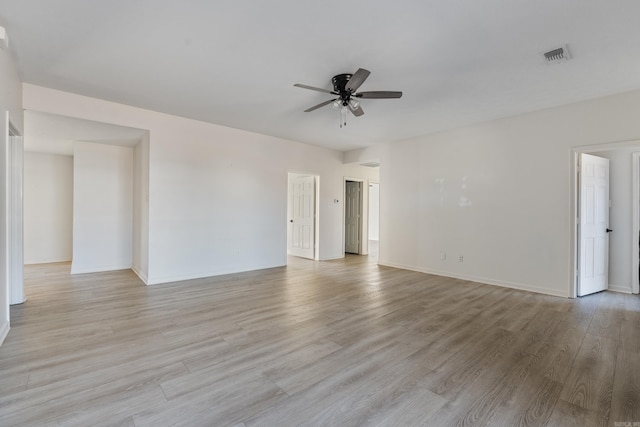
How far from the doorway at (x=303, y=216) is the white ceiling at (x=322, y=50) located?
3059 mm

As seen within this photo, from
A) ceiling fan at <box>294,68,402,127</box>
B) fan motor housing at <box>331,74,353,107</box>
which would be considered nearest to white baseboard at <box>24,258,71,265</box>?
ceiling fan at <box>294,68,402,127</box>

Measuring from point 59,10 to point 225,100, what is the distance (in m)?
1.91

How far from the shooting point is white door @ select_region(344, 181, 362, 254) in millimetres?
8164

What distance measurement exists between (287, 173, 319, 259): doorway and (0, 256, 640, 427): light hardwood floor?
312 cm

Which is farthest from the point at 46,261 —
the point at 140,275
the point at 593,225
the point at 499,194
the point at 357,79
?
the point at 593,225

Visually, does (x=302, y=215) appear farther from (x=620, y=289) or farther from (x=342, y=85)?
(x=620, y=289)

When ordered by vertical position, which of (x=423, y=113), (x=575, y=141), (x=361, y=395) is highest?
(x=423, y=113)

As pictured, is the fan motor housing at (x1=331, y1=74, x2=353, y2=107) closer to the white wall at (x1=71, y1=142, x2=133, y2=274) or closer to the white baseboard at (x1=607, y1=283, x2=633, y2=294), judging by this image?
the white wall at (x1=71, y1=142, x2=133, y2=274)

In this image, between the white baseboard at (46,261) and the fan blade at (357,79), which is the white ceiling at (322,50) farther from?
the white baseboard at (46,261)

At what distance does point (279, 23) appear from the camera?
7.77ft

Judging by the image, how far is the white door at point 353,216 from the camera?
8164 mm

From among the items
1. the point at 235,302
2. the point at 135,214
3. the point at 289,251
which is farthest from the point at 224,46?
the point at 289,251

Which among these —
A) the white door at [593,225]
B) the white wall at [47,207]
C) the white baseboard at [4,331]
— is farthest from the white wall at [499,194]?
the white wall at [47,207]

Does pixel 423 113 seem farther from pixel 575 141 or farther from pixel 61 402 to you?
pixel 61 402
